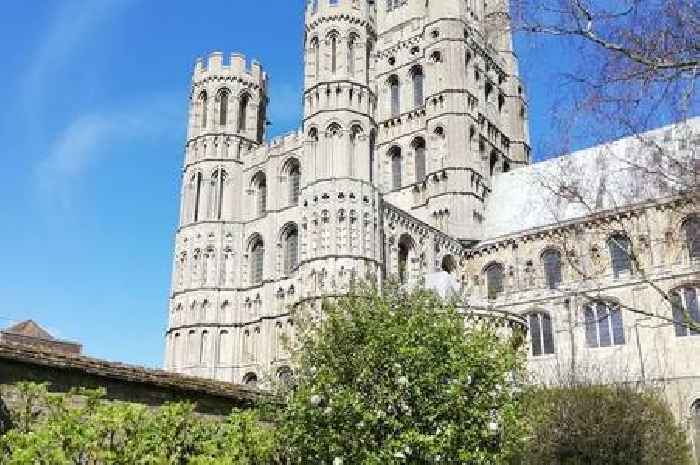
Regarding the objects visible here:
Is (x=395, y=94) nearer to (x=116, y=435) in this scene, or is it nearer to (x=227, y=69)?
(x=227, y=69)

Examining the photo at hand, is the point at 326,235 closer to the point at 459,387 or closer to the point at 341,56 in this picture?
the point at 341,56

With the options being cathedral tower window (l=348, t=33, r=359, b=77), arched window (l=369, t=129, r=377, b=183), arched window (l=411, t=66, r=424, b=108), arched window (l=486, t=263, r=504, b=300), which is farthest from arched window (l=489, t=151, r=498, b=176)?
cathedral tower window (l=348, t=33, r=359, b=77)

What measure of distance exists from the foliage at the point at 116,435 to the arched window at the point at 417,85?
112 feet

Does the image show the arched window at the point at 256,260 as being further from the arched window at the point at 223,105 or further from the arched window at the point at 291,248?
the arched window at the point at 223,105

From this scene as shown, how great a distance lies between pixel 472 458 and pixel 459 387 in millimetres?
1305

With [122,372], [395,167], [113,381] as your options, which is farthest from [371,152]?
[113,381]

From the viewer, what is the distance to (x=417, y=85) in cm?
4556

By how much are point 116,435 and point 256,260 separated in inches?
1086

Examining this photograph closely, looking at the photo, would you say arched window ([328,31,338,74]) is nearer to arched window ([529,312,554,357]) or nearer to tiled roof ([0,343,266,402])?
arched window ([529,312,554,357])

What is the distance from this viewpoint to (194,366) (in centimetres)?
3694

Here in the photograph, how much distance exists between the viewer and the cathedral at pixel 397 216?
32125mm

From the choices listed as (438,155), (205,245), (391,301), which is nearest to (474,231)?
(438,155)

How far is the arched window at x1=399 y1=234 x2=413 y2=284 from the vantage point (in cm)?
3588

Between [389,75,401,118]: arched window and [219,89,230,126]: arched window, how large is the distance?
10.7 metres
